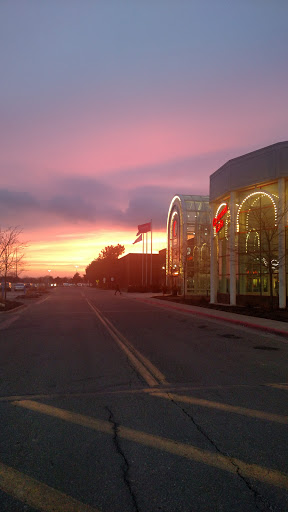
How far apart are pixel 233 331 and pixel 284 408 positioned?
994 cm

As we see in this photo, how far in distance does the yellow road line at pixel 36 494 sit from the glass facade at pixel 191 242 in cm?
4344

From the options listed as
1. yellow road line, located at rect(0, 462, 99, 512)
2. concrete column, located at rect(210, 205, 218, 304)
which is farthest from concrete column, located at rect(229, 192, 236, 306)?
yellow road line, located at rect(0, 462, 99, 512)

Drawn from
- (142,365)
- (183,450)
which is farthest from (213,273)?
(183,450)

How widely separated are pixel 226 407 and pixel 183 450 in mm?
1734

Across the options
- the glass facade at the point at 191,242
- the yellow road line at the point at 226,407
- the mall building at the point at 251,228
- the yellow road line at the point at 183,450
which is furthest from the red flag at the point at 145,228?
the yellow road line at the point at 183,450

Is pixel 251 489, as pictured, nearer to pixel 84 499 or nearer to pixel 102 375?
pixel 84 499

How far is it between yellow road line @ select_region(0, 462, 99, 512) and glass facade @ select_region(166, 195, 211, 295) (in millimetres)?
43444

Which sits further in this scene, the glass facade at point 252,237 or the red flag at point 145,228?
the red flag at point 145,228

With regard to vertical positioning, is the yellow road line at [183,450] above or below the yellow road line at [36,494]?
above

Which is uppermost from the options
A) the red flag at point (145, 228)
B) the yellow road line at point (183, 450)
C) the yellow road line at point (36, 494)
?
the red flag at point (145, 228)

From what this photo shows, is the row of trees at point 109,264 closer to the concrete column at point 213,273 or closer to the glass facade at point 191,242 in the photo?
the glass facade at point 191,242

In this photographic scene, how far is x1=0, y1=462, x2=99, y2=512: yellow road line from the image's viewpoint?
350 cm

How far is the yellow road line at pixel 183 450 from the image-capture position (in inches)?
158

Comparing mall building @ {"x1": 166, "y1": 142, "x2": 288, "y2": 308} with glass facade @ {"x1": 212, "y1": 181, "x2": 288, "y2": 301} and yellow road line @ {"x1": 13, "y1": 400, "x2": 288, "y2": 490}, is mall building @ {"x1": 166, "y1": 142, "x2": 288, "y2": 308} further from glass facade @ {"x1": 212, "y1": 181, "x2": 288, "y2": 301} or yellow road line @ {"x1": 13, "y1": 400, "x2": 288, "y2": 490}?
yellow road line @ {"x1": 13, "y1": 400, "x2": 288, "y2": 490}
